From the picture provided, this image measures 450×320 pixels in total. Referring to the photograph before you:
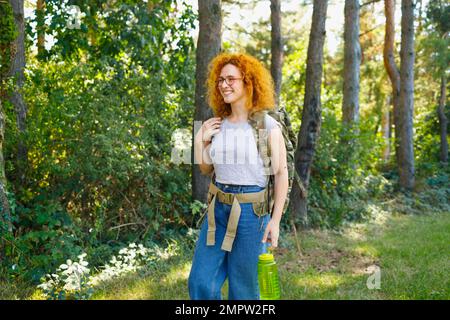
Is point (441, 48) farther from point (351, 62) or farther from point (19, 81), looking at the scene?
point (19, 81)

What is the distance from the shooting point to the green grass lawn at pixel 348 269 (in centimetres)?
525

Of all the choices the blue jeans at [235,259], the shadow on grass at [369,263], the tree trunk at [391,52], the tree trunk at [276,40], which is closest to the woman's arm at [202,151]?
the blue jeans at [235,259]

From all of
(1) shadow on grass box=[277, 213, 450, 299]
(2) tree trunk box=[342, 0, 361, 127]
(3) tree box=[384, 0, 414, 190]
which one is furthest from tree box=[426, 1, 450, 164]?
(1) shadow on grass box=[277, 213, 450, 299]

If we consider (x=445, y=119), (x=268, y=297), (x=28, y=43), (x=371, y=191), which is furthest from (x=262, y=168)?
(x=445, y=119)

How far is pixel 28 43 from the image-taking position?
8.25 meters

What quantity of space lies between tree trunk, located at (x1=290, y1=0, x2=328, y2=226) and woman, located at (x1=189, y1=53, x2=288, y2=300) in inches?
212

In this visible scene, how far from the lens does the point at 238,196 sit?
11.2ft

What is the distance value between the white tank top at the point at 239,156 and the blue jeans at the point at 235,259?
0.06 meters

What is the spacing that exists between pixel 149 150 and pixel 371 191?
6384 millimetres

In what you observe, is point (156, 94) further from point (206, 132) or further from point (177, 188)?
point (206, 132)

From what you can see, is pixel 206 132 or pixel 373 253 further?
pixel 373 253

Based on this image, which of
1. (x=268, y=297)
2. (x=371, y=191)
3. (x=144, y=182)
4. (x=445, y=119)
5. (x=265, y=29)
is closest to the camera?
(x=268, y=297)

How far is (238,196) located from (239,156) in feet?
0.88

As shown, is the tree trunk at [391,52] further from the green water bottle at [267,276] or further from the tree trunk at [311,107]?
the green water bottle at [267,276]
